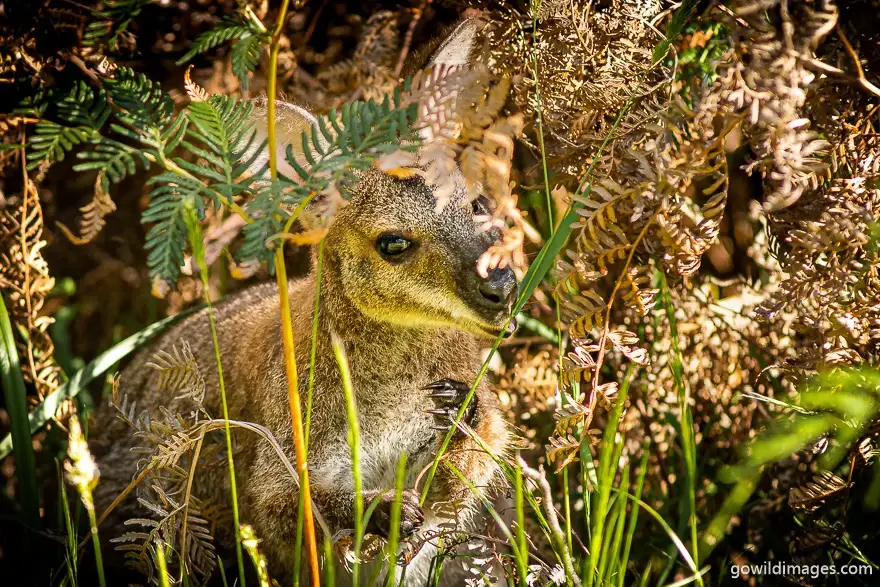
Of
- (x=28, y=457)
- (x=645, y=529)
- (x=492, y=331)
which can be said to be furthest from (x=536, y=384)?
(x=28, y=457)

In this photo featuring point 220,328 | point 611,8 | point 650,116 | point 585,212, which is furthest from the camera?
point 220,328

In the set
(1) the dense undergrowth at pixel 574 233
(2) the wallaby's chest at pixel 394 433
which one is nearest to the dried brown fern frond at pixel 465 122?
(1) the dense undergrowth at pixel 574 233

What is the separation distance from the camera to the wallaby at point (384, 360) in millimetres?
2266

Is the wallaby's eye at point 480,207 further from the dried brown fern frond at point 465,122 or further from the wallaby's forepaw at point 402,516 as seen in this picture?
the wallaby's forepaw at point 402,516

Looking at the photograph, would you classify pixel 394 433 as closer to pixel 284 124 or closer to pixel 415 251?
pixel 415 251

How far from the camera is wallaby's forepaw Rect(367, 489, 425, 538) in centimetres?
220

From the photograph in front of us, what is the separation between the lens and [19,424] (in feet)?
9.04

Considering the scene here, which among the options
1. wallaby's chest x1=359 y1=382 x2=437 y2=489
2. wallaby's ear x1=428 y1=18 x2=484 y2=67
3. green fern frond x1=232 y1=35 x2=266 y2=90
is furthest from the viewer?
wallaby's chest x1=359 y1=382 x2=437 y2=489

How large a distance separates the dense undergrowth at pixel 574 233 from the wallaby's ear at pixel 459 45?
73mm

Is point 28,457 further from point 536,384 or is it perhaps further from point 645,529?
point 645,529

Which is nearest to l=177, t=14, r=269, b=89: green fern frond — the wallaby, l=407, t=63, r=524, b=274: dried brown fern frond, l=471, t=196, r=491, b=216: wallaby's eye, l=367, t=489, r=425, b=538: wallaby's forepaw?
the wallaby

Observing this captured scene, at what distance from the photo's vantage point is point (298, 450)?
188cm

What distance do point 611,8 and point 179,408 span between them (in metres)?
2.25

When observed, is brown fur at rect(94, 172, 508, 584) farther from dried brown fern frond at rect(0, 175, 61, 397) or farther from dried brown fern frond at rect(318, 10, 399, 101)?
dried brown fern frond at rect(318, 10, 399, 101)
